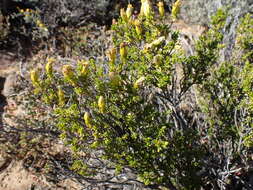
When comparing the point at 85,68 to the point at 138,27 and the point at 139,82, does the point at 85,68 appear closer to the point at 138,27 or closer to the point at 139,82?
the point at 139,82

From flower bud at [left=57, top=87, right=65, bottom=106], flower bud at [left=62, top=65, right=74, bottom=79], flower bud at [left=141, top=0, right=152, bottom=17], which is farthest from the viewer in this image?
flower bud at [left=141, top=0, right=152, bottom=17]

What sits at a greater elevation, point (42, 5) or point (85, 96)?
point (42, 5)

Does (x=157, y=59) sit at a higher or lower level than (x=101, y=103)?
higher

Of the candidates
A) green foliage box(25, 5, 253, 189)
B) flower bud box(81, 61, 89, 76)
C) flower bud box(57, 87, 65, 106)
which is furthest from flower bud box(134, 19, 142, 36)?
flower bud box(57, 87, 65, 106)

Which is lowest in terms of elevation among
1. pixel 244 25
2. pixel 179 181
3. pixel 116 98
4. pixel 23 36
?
pixel 179 181

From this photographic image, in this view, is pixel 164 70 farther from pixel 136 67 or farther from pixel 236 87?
pixel 236 87

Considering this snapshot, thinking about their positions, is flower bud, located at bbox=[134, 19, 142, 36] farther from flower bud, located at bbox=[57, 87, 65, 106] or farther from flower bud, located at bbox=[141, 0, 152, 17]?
flower bud, located at bbox=[57, 87, 65, 106]

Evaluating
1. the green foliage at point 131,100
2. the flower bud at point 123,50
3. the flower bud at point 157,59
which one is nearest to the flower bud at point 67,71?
the green foliage at point 131,100

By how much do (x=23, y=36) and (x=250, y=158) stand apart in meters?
5.23

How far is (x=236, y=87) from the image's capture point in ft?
8.39

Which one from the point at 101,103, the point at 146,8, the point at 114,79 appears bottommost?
the point at 101,103

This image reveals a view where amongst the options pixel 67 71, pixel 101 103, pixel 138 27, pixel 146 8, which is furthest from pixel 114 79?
pixel 146 8

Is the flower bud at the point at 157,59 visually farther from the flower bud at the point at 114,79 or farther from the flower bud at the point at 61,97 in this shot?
the flower bud at the point at 61,97

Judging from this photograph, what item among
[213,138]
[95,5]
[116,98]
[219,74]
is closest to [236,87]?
[219,74]
